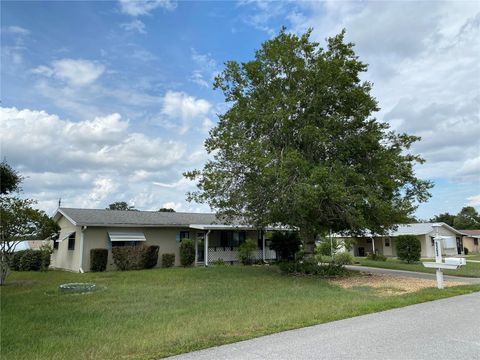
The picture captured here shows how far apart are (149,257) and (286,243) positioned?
28.8ft

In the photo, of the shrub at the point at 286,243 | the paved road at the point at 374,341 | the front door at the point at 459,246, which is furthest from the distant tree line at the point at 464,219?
the paved road at the point at 374,341

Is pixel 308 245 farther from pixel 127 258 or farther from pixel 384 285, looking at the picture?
pixel 127 258

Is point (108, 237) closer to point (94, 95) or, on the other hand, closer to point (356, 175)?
point (94, 95)

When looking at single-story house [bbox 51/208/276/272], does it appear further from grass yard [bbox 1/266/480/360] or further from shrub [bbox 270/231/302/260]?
grass yard [bbox 1/266/480/360]

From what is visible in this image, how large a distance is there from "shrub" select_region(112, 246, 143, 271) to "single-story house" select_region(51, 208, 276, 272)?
0.71 meters

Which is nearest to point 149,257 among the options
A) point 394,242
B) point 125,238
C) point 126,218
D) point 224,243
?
point 125,238

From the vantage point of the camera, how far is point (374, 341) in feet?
19.0

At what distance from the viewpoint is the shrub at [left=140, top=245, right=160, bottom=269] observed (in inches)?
814

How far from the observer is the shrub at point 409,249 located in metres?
26.9

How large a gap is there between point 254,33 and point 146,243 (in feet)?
43.8

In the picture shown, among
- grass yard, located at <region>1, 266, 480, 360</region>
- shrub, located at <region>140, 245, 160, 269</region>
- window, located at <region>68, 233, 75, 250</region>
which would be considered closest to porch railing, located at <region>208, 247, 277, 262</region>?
shrub, located at <region>140, 245, 160, 269</region>

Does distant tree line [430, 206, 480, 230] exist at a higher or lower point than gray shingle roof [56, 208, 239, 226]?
higher

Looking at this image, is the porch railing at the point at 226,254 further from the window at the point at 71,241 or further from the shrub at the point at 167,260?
the window at the point at 71,241

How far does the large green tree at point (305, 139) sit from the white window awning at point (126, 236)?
22.5ft
